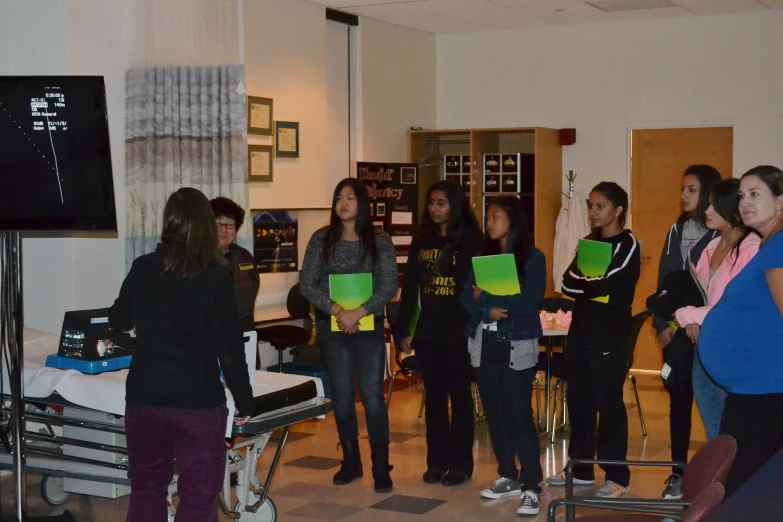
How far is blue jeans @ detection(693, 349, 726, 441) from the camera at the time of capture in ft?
13.9

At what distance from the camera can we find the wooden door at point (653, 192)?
8781 mm

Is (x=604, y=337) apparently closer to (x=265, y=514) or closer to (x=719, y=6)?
(x=265, y=514)

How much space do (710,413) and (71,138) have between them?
113 inches

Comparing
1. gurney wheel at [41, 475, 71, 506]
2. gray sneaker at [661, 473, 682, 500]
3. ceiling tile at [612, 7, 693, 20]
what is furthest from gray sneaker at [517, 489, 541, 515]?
ceiling tile at [612, 7, 693, 20]

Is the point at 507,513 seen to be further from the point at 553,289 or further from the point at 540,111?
the point at 540,111

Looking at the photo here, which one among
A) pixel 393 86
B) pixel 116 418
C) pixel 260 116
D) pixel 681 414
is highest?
pixel 393 86

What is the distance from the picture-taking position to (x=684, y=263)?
191 inches

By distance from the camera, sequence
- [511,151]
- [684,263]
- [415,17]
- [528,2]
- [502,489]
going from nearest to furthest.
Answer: [684,263] → [502,489] → [528,2] → [415,17] → [511,151]

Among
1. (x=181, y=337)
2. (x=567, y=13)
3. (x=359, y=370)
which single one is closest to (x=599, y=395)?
(x=359, y=370)

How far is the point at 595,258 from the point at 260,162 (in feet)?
10.6

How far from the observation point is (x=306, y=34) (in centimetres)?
782

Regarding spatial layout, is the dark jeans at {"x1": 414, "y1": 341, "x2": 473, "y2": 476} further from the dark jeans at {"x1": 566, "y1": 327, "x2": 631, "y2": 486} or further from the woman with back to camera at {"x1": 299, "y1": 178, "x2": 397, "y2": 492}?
the dark jeans at {"x1": 566, "y1": 327, "x2": 631, "y2": 486}

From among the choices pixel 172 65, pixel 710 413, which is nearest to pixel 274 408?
pixel 710 413

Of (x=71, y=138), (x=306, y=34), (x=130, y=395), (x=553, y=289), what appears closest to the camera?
(x=130, y=395)
